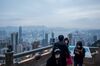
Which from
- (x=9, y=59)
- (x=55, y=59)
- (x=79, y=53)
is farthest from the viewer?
(x=79, y=53)

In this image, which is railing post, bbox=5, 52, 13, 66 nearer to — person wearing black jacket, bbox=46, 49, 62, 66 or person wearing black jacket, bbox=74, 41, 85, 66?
person wearing black jacket, bbox=46, 49, 62, 66

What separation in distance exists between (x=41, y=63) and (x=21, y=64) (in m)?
2.28

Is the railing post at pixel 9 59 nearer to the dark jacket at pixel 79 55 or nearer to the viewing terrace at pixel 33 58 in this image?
the viewing terrace at pixel 33 58

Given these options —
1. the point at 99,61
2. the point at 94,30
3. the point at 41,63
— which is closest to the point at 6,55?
the point at 41,63

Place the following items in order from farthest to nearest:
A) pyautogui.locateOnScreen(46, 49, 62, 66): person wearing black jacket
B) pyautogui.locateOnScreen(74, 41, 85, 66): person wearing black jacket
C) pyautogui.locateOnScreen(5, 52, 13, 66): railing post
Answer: pyautogui.locateOnScreen(74, 41, 85, 66): person wearing black jacket, pyautogui.locateOnScreen(5, 52, 13, 66): railing post, pyautogui.locateOnScreen(46, 49, 62, 66): person wearing black jacket

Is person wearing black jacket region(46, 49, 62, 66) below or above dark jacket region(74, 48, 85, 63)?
above

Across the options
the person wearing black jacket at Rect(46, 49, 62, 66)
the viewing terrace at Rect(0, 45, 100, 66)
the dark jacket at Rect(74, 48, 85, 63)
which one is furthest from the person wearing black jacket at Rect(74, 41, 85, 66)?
the person wearing black jacket at Rect(46, 49, 62, 66)

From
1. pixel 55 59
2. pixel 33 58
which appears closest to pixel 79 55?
pixel 33 58

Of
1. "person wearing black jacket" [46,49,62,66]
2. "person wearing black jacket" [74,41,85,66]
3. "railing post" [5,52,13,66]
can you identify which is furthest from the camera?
"person wearing black jacket" [74,41,85,66]

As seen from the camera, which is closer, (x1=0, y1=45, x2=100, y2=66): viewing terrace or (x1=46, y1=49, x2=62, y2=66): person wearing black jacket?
(x1=46, y1=49, x2=62, y2=66): person wearing black jacket

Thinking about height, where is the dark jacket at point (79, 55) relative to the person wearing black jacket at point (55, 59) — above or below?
below

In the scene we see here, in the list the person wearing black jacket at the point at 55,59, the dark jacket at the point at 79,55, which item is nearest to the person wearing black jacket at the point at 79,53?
the dark jacket at the point at 79,55

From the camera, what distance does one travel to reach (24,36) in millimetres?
26984

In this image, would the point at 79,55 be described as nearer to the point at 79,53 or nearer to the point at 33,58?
the point at 79,53
